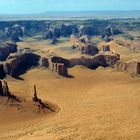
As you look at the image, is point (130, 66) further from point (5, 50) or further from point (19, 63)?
A: point (5, 50)

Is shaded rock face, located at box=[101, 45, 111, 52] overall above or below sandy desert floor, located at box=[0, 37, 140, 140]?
below

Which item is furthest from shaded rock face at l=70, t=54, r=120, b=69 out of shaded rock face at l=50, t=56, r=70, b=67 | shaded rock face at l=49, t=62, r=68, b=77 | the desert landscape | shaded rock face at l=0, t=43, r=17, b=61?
shaded rock face at l=0, t=43, r=17, b=61

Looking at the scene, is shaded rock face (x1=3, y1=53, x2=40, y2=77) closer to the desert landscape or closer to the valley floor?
the desert landscape

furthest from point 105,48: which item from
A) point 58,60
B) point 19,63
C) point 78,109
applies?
point 78,109

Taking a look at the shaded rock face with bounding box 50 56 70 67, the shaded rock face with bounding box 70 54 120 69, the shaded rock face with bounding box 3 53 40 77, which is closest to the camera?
the shaded rock face with bounding box 3 53 40 77

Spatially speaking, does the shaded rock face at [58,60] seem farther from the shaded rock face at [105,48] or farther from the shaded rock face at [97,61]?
the shaded rock face at [105,48]

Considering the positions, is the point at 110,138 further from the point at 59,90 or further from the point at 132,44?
the point at 132,44

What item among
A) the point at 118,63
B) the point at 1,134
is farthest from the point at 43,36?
the point at 1,134
